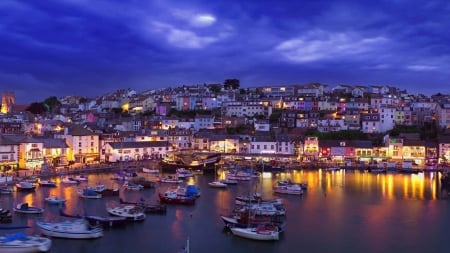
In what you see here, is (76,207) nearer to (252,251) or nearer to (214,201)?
(214,201)

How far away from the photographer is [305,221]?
19469 mm

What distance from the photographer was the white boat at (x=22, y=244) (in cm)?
1413

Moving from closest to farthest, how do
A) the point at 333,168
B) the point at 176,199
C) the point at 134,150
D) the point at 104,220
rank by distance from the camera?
the point at 104,220
the point at 176,199
the point at 333,168
the point at 134,150

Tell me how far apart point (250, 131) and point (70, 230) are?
3496 cm

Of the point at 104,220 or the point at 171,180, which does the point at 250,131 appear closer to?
the point at 171,180

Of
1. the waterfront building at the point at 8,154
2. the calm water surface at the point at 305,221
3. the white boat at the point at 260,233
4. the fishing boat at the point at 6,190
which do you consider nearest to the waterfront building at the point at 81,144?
the waterfront building at the point at 8,154

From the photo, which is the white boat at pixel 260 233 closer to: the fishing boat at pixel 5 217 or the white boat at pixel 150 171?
the fishing boat at pixel 5 217

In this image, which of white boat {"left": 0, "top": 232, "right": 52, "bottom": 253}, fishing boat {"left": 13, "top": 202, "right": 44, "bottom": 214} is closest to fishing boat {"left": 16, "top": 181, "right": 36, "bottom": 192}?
fishing boat {"left": 13, "top": 202, "right": 44, "bottom": 214}

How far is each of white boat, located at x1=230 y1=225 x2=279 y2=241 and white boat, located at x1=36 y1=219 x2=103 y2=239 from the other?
4.61m

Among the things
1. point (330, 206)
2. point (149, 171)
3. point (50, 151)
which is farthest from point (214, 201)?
point (50, 151)

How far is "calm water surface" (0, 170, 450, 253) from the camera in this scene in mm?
15875

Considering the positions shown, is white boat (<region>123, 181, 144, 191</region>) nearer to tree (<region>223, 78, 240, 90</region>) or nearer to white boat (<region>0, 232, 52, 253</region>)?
white boat (<region>0, 232, 52, 253</region>)

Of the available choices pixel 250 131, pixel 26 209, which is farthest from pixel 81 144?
pixel 26 209

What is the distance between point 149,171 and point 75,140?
7358 millimetres
